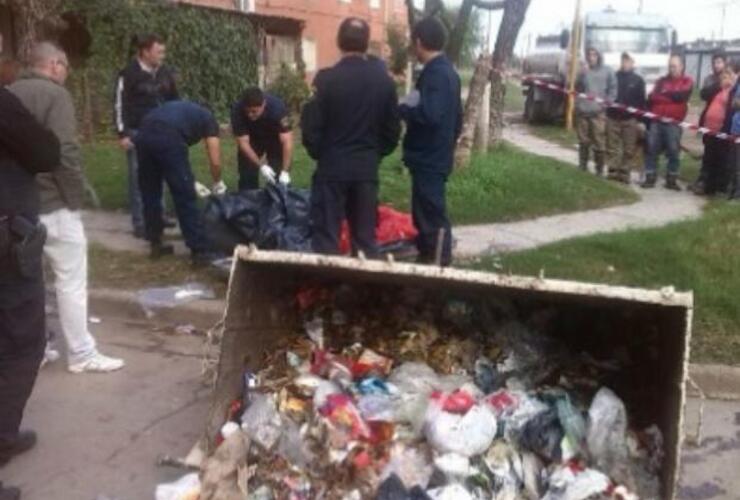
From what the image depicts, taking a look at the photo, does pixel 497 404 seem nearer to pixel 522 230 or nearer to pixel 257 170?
pixel 257 170

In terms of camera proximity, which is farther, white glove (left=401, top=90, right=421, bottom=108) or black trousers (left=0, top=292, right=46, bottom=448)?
white glove (left=401, top=90, right=421, bottom=108)

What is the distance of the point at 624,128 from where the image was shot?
1208 cm

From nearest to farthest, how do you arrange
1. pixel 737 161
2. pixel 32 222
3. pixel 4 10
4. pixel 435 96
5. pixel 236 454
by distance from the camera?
pixel 236 454, pixel 32 222, pixel 435 96, pixel 737 161, pixel 4 10

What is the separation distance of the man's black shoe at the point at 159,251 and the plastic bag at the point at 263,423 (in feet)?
11.7

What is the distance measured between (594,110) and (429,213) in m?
6.96

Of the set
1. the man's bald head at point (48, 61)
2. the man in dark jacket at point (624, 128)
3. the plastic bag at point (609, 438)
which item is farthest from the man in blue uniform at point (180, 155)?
the man in dark jacket at point (624, 128)

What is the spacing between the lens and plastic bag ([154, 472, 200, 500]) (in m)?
3.60

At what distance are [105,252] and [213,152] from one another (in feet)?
4.73

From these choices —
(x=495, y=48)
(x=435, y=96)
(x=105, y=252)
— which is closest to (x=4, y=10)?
(x=495, y=48)

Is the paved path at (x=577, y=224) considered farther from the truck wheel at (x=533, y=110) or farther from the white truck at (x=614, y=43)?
the truck wheel at (x=533, y=110)

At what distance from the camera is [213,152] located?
6.96m

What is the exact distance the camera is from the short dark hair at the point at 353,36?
5.17 m

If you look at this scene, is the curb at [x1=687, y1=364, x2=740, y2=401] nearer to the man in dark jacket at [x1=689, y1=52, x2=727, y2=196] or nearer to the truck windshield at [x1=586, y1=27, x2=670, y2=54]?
the man in dark jacket at [x1=689, y1=52, x2=727, y2=196]

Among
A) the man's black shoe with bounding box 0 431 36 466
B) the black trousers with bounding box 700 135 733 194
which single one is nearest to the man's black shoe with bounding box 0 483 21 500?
the man's black shoe with bounding box 0 431 36 466
